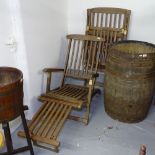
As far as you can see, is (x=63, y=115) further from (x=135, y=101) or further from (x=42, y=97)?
(x=135, y=101)

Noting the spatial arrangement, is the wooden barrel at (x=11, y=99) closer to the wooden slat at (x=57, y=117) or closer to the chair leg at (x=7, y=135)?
the chair leg at (x=7, y=135)

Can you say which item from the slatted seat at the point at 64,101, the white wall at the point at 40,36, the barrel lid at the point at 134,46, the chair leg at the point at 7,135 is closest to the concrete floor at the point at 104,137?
the slatted seat at the point at 64,101

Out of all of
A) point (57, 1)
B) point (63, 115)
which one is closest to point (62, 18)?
point (57, 1)

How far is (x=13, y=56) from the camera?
2.32 meters

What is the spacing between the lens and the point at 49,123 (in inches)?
95.6

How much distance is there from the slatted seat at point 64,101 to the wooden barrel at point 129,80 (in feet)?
0.84

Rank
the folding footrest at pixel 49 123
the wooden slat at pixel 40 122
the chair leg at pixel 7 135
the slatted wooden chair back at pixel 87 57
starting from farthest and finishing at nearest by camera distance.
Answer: the slatted wooden chair back at pixel 87 57 < the wooden slat at pixel 40 122 < the folding footrest at pixel 49 123 < the chair leg at pixel 7 135

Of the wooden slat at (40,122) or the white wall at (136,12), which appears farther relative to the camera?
the white wall at (136,12)

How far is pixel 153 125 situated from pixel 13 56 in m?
1.75

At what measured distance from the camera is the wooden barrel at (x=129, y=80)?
2311 mm

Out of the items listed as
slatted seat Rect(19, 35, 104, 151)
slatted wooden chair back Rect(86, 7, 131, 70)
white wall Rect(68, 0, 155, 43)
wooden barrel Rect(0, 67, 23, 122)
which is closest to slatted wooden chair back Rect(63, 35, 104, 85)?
slatted seat Rect(19, 35, 104, 151)

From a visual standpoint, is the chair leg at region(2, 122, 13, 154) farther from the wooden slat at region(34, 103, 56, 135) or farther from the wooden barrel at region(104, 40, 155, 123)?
the wooden barrel at region(104, 40, 155, 123)

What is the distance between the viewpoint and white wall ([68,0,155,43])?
9.73ft

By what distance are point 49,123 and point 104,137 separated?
61 centimetres
